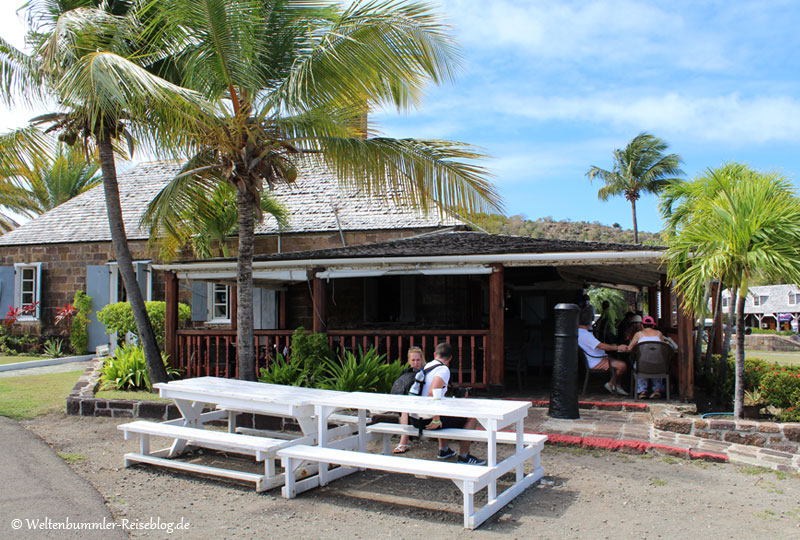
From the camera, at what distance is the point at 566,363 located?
7453 mm

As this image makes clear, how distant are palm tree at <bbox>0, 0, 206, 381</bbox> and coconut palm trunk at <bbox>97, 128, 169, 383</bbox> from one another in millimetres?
14

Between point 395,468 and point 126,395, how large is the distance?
6.22 meters

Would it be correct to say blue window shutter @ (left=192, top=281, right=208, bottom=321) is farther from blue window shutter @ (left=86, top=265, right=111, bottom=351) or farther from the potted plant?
the potted plant

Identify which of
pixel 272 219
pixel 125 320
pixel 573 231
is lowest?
pixel 125 320

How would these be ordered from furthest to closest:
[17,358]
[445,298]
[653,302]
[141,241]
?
→ 1. [141,241]
2. [17,358]
3. [445,298]
4. [653,302]

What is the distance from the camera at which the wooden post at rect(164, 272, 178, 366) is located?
1080cm

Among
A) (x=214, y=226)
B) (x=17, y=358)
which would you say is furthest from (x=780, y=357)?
(x=17, y=358)

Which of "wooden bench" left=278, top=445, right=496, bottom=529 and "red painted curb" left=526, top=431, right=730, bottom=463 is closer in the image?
"wooden bench" left=278, top=445, right=496, bottom=529

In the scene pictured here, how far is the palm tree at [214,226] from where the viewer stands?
12.1 meters

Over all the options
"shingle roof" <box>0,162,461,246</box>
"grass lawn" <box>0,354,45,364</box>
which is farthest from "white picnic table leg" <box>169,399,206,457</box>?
"grass lawn" <box>0,354,45,364</box>

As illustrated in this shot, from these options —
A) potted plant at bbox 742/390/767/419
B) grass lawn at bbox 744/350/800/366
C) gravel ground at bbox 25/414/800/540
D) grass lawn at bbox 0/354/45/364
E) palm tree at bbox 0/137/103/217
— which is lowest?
grass lawn at bbox 744/350/800/366

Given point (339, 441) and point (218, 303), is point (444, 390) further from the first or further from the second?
point (218, 303)

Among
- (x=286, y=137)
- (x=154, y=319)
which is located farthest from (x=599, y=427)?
(x=154, y=319)

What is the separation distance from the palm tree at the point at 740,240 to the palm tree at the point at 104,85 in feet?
19.3
